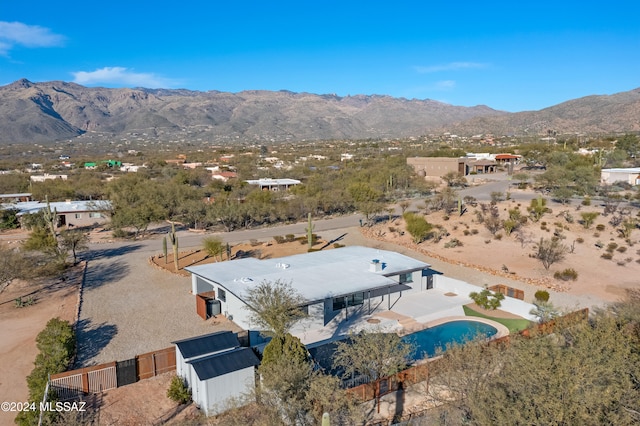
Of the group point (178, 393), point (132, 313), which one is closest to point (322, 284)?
point (178, 393)

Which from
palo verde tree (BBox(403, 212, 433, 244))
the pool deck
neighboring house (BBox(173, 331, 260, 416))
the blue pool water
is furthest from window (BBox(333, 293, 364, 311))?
palo verde tree (BBox(403, 212, 433, 244))

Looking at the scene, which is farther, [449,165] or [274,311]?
[449,165]

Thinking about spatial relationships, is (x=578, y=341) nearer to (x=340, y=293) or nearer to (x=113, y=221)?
(x=340, y=293)

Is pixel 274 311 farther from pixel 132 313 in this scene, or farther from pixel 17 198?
pixel 17 198

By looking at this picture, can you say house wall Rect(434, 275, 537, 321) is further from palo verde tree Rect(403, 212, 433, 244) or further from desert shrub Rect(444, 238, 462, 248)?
palo verde tree Rect(403, 212, 433, 244)

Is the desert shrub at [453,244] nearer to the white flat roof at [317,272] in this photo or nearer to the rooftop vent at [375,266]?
the white flat roof at [317,272]

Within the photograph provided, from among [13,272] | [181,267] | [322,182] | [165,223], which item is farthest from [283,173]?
[13,272]
